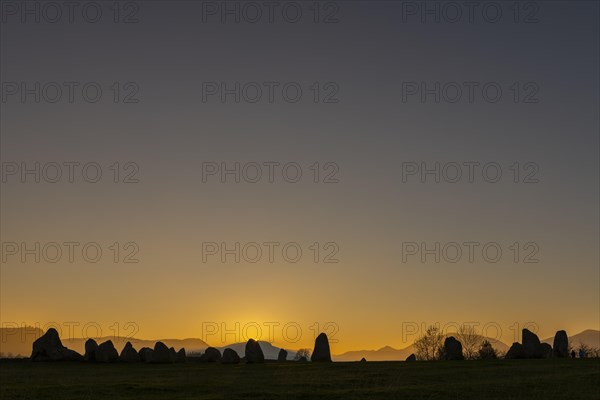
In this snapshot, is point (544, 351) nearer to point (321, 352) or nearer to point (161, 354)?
point (321, 352)

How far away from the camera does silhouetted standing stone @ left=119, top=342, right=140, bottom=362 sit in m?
68.1

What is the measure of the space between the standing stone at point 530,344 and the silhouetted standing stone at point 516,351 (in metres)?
0.31

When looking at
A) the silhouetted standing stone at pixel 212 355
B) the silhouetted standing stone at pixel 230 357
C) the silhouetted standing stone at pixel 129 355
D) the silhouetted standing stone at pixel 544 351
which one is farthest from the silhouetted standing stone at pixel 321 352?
the silhouetted standing stone at pixel 544 351

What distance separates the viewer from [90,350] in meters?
68.4

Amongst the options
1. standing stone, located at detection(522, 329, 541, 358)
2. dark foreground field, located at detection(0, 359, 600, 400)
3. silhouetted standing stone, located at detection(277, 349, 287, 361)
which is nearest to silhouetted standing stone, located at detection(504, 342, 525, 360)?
standing stone, located at detection(522, 329, 541, 358)

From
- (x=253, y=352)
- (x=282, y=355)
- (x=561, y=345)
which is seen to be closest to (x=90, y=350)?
(x=253, y=352)

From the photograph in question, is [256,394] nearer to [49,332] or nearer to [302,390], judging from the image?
[302,390]

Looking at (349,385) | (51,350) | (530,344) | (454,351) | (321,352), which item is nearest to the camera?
(349,385)

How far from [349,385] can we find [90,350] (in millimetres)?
38258

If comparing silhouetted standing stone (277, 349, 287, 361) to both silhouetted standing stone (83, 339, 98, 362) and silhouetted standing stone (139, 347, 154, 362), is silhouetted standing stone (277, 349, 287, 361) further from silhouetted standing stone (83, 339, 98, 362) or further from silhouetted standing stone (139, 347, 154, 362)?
silhouetted standing stone (83, 339, 98, 362)

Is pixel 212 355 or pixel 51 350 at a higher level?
pixel 51 350

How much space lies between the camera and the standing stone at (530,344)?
209 ft

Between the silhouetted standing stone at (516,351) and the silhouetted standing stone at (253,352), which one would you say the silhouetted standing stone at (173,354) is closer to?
the silhouetted standing stone at (253,352)

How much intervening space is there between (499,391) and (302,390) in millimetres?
8110
